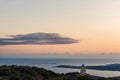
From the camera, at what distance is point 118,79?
118 feet

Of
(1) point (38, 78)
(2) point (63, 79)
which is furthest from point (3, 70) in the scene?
(2) point (63, 79)

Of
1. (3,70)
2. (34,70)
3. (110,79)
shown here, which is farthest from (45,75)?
(110,79)

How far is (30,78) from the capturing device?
3198 centimetres

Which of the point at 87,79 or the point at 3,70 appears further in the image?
the point at 3,70

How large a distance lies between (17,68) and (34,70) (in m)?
1.83

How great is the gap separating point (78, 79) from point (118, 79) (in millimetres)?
4594

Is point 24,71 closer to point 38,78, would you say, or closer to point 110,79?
point 38,78

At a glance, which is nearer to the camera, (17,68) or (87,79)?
(87,79)

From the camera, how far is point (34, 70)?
3853cm

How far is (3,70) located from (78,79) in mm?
7655

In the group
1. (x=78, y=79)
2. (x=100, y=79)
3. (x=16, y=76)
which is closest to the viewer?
(x=16, y=76)

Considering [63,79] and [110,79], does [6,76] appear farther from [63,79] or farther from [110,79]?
[110,79]

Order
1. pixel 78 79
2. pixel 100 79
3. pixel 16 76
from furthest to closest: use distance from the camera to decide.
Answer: pixel 100 79, pixel 78 79, pixel 16 76

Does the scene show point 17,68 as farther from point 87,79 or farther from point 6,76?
point 87,79
